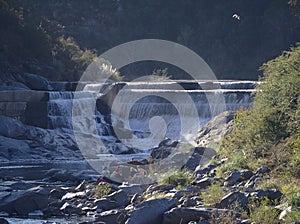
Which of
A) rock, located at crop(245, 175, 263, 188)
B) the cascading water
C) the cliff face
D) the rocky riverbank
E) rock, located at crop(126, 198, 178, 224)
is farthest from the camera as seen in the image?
the cliff face

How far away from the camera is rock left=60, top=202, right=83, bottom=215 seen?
16.9 m

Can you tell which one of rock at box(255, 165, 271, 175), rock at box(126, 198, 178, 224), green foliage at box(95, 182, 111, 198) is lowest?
green foliage at box(95, 182, 111, 198)

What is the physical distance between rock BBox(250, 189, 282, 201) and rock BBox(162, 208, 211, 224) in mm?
1115

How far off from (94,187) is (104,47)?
53504 millimetres

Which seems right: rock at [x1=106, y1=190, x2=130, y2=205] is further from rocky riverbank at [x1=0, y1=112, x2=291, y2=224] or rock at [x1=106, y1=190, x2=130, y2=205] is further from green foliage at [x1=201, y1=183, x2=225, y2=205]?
green foliage at [x1=201, y1=183, x2=225, y2=205]

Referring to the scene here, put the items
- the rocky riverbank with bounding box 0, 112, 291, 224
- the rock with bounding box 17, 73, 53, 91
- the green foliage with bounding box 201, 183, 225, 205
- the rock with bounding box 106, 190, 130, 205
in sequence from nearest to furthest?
the rocky riverbank with bounding box 0, 112, 291, 224 → the green foliage with bounding box 201, 183, 225, 205 → the rock with bounding box 106, 190, 130, 205 → the rock with bounding box 17, 73, 53, 91

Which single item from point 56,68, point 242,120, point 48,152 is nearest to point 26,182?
point 242,120

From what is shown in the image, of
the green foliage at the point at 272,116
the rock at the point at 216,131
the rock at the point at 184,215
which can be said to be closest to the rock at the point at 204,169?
the green foliage at the point at 272,116

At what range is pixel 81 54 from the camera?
5406cm

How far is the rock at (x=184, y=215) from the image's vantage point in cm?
1328

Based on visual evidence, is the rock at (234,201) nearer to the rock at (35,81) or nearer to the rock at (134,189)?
the rock at (134,189)

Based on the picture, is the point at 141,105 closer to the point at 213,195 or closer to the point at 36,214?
the point at 36,214

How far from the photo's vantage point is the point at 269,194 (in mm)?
14039

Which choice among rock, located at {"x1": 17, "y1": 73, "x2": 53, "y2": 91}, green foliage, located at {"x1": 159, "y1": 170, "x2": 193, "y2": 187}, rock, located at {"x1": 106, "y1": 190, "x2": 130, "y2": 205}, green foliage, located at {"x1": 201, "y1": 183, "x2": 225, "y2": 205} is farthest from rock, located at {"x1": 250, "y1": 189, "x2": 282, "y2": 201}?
rock, located at {"x1": 17, "y1": 73, "x2": 53, "y2": 91}
